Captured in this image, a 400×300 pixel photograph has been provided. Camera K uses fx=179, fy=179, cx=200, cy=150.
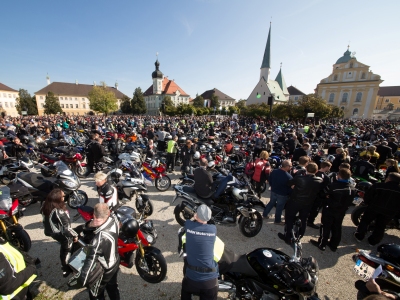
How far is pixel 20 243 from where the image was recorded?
3.78 metres

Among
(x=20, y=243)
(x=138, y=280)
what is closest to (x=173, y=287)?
(x=138, y=280)

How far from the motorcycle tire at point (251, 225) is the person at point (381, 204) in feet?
8.33

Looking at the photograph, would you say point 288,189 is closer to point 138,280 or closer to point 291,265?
point 291,265

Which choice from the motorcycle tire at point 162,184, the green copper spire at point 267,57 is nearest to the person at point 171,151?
the motorcycle tire at point 162,184

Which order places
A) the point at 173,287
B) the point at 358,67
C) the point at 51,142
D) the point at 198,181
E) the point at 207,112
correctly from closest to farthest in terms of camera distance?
the point at 173,287 < the point at 198,181 < the point at 51,142 < the point at 358,67 < the point at 207,112

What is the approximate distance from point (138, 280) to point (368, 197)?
17.6 feet

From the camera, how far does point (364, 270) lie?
277 cm

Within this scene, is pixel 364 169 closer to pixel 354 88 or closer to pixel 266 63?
pixel 354 88

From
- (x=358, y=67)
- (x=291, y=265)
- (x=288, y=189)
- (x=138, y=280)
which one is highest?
(x=358, y=67)

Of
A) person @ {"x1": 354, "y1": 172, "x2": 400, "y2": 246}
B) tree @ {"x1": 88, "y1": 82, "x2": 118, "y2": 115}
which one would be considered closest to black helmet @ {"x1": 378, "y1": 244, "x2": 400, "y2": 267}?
person @ {"x1": 354, "y1": 172, "x2": 400, "y2": 246}

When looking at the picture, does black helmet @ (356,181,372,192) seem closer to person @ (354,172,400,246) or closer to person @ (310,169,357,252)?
person @ (354,172,400,246)

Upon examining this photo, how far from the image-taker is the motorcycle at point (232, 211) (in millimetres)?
4531

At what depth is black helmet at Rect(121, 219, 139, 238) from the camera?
9.39ft

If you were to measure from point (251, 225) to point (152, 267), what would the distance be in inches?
102
